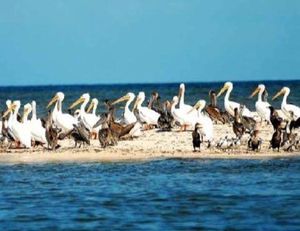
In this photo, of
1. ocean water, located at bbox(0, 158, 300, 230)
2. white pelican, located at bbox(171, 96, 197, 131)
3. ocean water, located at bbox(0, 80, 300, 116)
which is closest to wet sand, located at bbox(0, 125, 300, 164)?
ocean water, located at bbox(0, 158, 300, 230)

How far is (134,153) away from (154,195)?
532cm

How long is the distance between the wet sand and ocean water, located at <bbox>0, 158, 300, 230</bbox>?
2.36 feet

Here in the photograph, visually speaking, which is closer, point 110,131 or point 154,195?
point 154,195

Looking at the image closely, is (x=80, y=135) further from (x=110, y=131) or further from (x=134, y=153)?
(x=134, y=153)

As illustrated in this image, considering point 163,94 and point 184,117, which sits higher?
point 163,94

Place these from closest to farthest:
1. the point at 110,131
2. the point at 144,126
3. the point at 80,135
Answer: the point at 80,135, the point at 110,131, the point at 144,126

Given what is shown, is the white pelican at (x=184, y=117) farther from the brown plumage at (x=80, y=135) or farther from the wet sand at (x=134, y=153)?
the brown plumage at (x=80, y=135)

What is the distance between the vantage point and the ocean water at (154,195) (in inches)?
420

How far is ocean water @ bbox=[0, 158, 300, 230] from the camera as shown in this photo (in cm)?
1067

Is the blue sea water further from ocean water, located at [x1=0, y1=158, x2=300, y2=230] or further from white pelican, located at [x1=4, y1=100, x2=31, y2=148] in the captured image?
white pelican, located at [x1=4, y1=100, x2=31, y2=148]

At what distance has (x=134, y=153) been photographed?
17984mm

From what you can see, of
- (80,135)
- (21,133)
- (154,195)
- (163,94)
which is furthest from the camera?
(163,94)

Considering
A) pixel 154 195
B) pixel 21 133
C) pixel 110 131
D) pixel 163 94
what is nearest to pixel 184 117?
pixel 110 131

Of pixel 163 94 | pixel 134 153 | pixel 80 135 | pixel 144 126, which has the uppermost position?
pixel 163 94
